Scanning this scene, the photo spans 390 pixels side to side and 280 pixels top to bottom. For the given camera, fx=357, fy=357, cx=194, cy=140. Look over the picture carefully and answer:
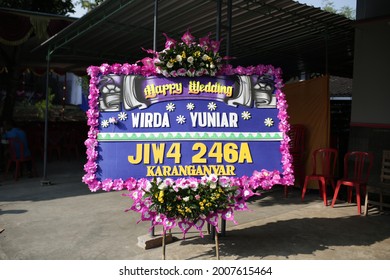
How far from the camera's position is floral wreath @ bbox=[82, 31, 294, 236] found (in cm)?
349

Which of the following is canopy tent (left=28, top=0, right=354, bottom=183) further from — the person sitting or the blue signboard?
the person sitting

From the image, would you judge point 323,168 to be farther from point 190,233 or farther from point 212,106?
point 212,106

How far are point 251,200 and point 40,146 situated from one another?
710cm

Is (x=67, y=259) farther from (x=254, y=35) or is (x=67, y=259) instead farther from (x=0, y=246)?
(x=254, y=35)

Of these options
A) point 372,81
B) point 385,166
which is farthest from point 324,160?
point 372,81

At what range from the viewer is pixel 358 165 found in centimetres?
618

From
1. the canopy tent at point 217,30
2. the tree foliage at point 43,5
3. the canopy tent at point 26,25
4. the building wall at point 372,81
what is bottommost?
the building wall at point 372,81

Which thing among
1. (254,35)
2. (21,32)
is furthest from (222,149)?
(21,32)

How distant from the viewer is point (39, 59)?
11000 millimetres

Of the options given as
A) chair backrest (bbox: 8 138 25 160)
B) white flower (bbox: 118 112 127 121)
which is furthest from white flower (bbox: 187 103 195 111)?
chair backrest (bbox: 8 138 25 160)

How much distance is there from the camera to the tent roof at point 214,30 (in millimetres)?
5922

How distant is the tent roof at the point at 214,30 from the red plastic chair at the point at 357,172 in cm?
197

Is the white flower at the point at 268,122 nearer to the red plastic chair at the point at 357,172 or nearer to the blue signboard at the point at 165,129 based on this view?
the blue signboard at the point at 165,129

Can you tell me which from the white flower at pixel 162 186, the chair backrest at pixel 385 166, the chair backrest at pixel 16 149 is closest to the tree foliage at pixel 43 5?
the chair backrest at pixel 16 149
